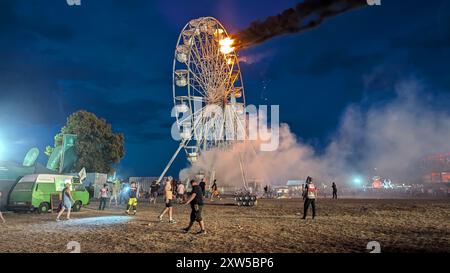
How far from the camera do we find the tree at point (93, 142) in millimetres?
50125

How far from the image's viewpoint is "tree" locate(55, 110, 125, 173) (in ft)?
164

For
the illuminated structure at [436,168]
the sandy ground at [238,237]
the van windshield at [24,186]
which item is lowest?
the sandy ground at [238,237]

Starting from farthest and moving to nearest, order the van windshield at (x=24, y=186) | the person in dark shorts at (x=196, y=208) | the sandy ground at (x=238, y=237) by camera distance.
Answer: the van windshield at (x=24, y=186)
the person in dark shorts at (x=196, y=208)
the sandy ground at (x=238, y=237)

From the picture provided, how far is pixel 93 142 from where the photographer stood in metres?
51.6

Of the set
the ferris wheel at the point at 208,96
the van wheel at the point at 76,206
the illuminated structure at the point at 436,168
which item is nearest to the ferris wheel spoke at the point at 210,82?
the ferris wheel at the point at 208,96

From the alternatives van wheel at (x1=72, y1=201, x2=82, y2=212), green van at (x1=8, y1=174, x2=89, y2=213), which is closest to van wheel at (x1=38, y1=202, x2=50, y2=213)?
green van at (x1=8, y1=174, x2=89, y2=213)

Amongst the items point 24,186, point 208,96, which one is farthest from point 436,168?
point 24,186

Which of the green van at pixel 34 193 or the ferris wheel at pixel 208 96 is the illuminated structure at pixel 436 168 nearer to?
the ferris wheel at pixel 208 96

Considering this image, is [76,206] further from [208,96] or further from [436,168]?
[436,168]

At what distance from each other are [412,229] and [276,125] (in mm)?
54301
